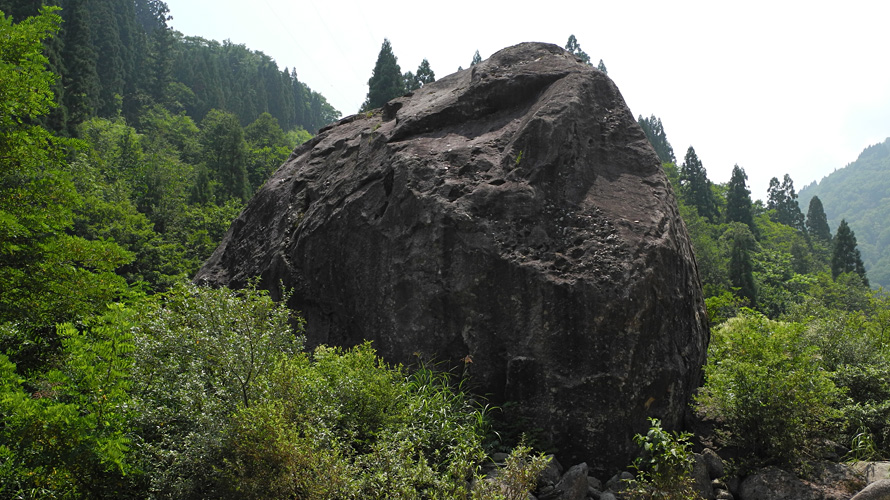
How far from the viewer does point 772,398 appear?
6688 mm

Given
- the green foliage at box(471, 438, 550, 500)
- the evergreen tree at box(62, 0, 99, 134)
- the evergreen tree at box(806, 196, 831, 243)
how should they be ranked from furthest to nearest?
the evergreen tree at box(806, 196, 831, 243) → the evergreen tree at box(62, 0, 99, 134) → the green foliage at box(471, 438, 550, 500)

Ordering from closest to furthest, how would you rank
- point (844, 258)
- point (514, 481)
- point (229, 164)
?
point (514, 481) < point (229, 164) < point (844, 258)

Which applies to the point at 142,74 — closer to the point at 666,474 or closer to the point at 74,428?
the point at 74,428

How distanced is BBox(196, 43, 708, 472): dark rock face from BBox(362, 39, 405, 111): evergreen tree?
A: 3028 centimetres

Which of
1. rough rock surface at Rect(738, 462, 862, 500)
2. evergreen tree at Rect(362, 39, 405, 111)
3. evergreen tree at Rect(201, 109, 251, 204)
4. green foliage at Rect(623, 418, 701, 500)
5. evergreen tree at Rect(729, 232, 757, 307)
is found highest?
evergreen tree at Rect(362, 39, 405, 111)

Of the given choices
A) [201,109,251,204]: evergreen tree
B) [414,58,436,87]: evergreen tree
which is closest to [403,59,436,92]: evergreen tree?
[414,58,436,87]: evergreen tree

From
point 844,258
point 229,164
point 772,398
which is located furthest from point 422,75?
point 772,398

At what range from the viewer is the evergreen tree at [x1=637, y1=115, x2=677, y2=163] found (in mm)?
66125

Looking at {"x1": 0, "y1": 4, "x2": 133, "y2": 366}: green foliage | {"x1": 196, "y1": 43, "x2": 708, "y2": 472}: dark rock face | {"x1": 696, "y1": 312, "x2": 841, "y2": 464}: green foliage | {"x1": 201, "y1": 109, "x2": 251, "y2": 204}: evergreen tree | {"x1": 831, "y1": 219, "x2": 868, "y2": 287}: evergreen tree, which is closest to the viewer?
{"x1": 696, "y1": 312, "x2": 841, "y2": 464}: green foliage

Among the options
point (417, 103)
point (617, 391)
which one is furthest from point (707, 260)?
point (617, 391)

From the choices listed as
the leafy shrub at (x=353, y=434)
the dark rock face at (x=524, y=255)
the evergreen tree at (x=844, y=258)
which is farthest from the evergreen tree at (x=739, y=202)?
the leafy shrub at (x=353, y=434)

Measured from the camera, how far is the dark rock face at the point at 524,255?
7.10 m

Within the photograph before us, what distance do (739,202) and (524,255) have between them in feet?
163

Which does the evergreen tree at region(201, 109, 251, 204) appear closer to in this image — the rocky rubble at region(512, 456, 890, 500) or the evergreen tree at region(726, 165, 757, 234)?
the rocky rubble at region(512, 456, 890, 500)
